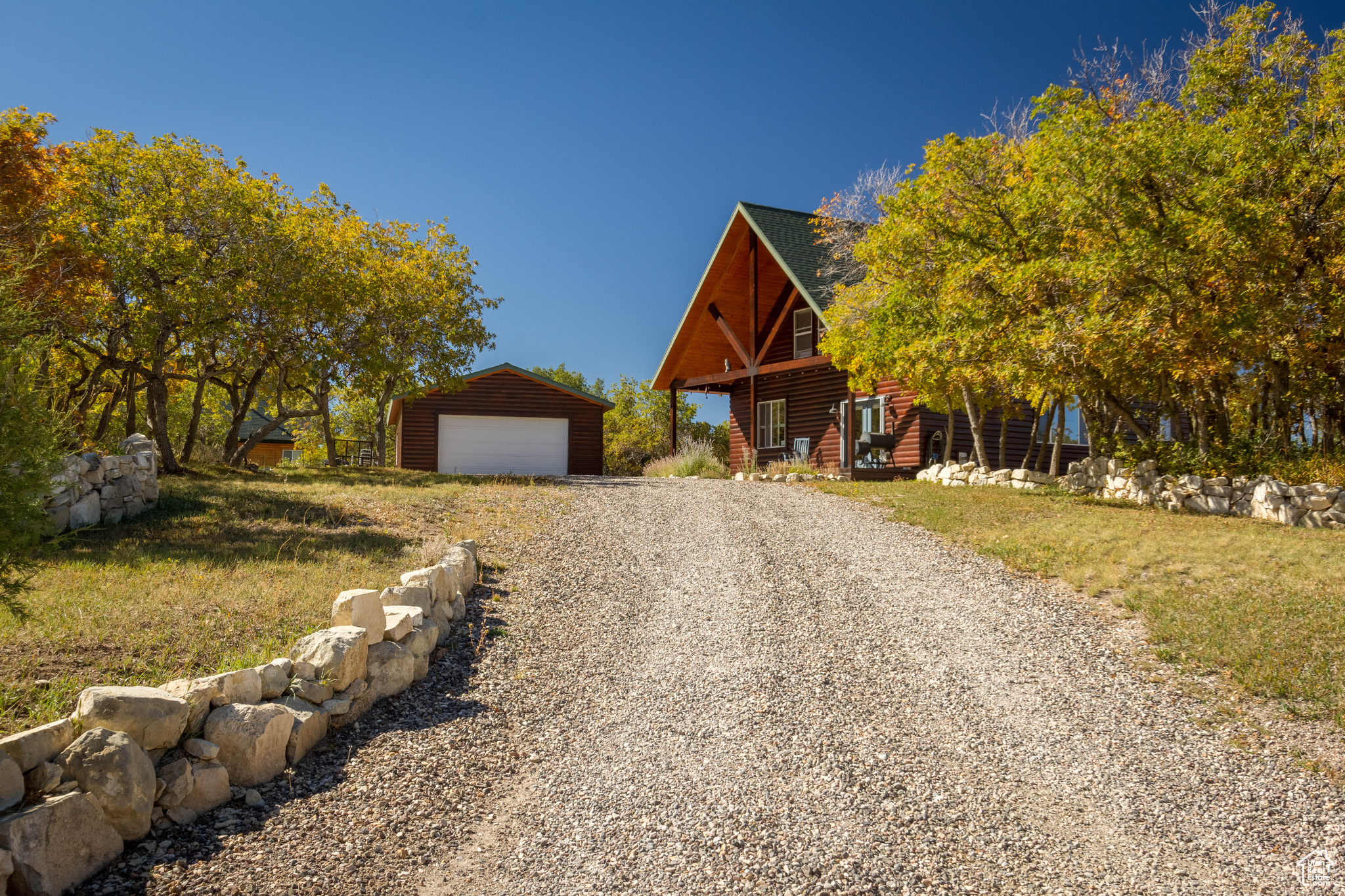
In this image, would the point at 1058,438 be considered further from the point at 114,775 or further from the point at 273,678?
the point at 114,775

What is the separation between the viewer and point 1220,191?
379 inches

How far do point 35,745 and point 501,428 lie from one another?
21.8 metres

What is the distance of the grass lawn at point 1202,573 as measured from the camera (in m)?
5.58

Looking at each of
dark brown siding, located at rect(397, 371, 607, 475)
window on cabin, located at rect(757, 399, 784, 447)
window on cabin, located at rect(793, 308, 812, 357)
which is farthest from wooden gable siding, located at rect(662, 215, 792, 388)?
dark brown siding, located at rect(397, 371, 607, 475)

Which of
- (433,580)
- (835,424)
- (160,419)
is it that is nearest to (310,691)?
(433,580)

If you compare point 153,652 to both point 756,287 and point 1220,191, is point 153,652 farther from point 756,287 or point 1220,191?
point 756,287

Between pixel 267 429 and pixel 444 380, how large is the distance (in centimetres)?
496

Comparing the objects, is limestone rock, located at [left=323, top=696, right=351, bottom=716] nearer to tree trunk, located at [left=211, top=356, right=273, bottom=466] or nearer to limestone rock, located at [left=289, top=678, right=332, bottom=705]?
limestone rock, located at [left=289, top=678, right=332, bottom=705]

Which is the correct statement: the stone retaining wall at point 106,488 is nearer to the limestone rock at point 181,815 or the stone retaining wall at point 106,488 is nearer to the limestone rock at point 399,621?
the limestone rock at point 399,621

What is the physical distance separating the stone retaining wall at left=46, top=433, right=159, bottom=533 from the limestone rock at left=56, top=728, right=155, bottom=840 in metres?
5.03

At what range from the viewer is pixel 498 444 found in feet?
80.9

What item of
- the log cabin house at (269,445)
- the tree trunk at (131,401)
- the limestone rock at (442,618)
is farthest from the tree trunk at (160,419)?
the log cabin house at (269,445)

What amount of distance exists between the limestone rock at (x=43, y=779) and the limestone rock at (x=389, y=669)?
184cm

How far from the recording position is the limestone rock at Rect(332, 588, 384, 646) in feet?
16.9
